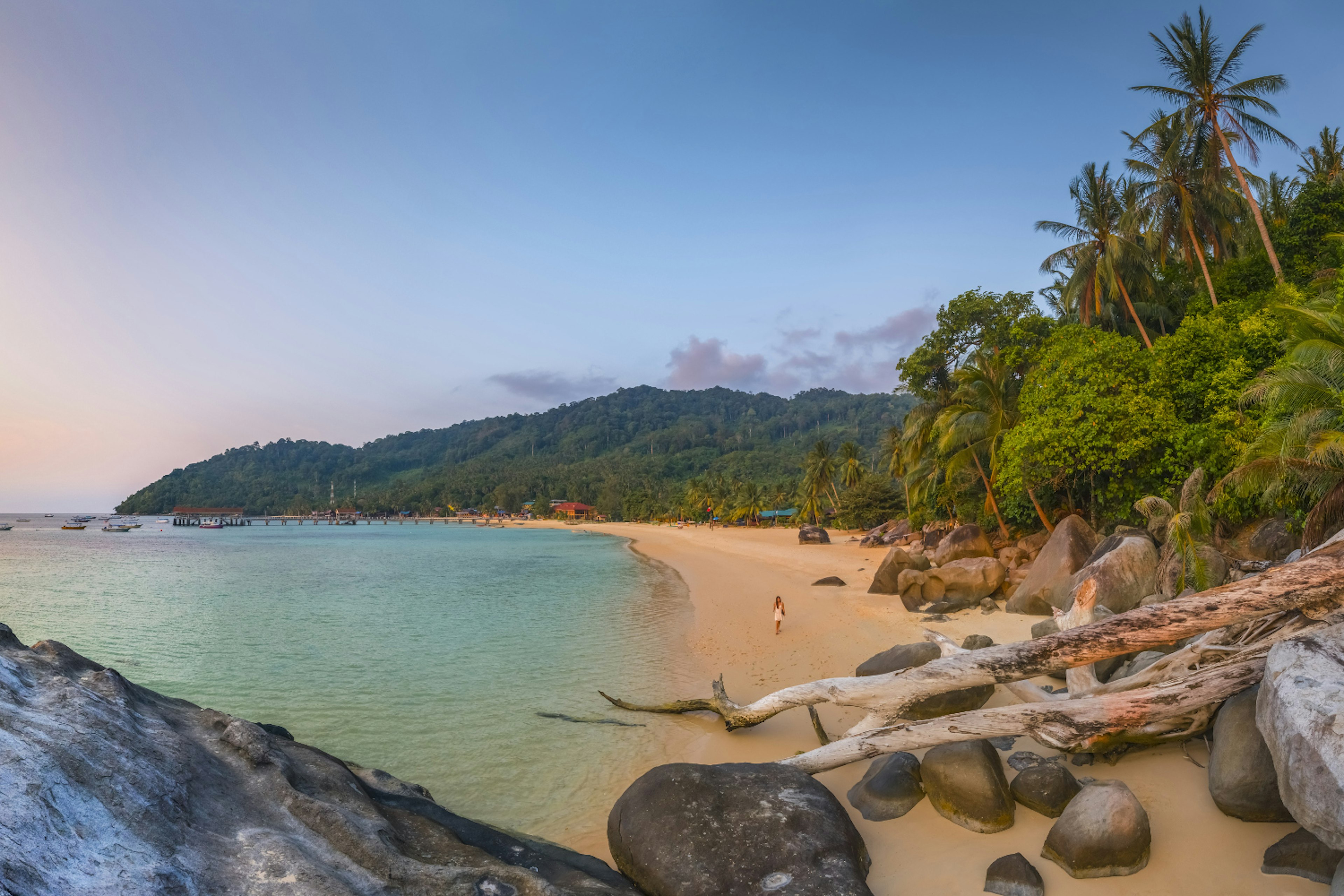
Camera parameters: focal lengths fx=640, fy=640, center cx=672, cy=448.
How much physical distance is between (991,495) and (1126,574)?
42.5ft

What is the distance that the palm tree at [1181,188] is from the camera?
2289 cm

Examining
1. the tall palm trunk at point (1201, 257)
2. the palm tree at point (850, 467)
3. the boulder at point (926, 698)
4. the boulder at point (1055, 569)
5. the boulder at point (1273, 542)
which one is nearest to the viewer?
the boulder at point (926, 698)

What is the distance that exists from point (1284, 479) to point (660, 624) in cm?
1319

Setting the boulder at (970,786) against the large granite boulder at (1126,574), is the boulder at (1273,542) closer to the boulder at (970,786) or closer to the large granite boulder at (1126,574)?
the large granite boulder at (1126,574)

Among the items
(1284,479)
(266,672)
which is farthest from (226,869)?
(1284,479)

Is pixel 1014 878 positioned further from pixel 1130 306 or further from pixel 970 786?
pixel 1130 306

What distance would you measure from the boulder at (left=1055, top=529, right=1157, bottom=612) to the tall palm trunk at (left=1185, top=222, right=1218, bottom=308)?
1337 centimetres

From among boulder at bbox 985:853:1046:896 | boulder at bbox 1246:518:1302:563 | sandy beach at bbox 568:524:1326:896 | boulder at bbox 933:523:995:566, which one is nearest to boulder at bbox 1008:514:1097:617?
sandy beach at bbox 568:524:1326:896

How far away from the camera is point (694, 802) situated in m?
5.09

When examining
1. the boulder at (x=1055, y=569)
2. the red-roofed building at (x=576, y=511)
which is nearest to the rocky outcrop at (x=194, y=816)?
the boulder at (x=1055, y=569)

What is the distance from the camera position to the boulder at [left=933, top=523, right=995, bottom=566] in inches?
868

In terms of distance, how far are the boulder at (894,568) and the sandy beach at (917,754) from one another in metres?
0.69

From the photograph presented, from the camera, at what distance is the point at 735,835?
4.77m

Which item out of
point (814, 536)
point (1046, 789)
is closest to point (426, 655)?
point (1046, 789)
